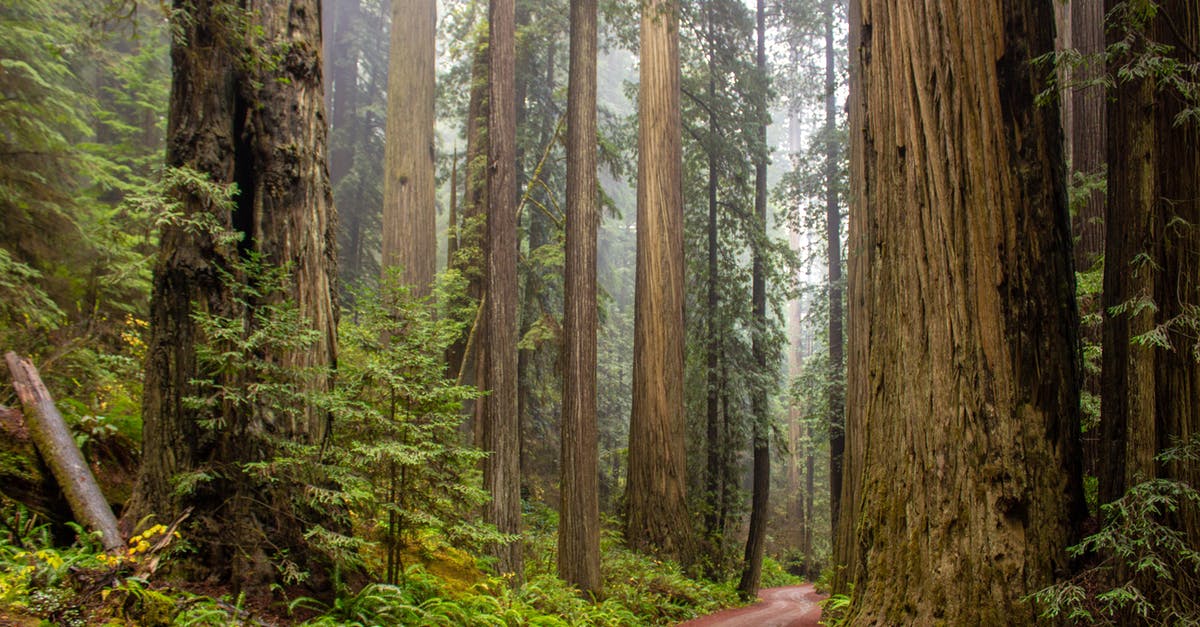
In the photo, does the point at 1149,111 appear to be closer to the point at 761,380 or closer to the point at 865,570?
the point at 865,570

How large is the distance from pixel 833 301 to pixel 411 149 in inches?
554

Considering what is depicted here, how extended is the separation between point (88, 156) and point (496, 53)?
18.5 ft

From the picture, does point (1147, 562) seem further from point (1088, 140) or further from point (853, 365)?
point (1088, 140)

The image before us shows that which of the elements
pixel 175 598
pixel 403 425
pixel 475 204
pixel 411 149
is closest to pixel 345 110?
pixel 475 204

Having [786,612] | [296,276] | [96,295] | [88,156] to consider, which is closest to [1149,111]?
[296,276]

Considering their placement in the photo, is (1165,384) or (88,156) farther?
(88,156)

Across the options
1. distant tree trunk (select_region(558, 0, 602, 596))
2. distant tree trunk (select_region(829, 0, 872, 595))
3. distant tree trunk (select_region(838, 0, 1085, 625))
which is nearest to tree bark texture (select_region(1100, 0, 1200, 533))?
distant tree trunk (select_region(838, 0, 1085, 625))

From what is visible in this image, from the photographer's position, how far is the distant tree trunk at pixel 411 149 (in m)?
10.8

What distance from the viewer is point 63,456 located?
169 inches

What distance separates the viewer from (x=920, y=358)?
378cm

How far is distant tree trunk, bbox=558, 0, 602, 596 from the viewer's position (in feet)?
27.7

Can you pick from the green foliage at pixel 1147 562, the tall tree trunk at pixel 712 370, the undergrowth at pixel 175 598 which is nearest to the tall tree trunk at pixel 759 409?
the tall tree trunk at pixel 712 370

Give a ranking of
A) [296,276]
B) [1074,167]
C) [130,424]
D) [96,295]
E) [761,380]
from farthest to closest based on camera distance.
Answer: [761,380], [96,295], [1074,167], [130,424], [296,276]

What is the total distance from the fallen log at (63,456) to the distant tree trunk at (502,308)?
3936 millimetres
